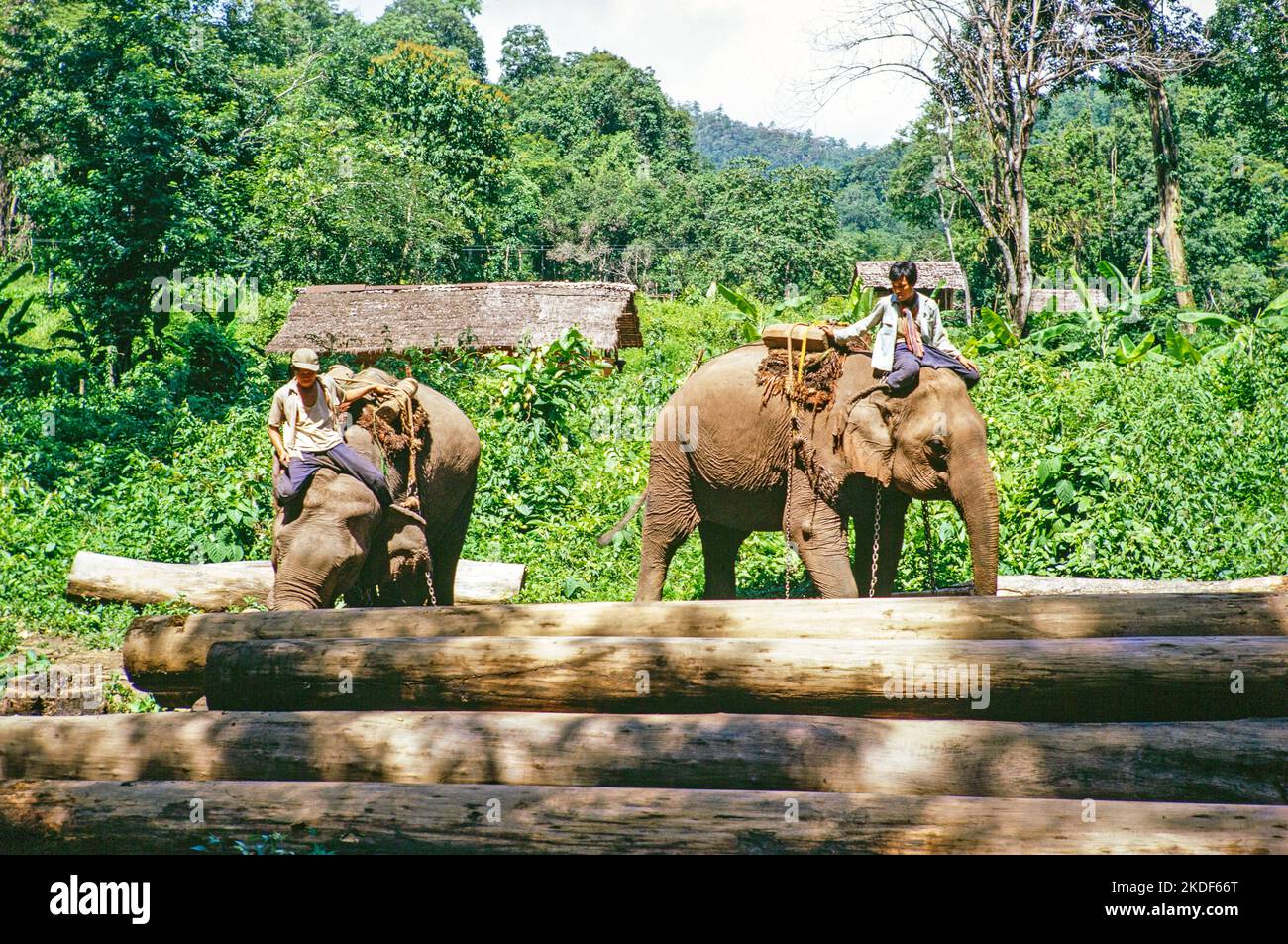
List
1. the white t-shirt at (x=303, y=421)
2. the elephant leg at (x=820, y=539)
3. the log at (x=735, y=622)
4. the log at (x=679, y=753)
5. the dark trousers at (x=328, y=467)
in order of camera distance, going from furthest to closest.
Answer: the elephant leg at (x=820, y=539)
the white t-shirt at (x=303, y=421)
the dark trousers at (x=328, y=467)
the log at (x=735, y=622)
the log at (x=679, y=753)

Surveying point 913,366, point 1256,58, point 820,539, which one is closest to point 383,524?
point 820,539

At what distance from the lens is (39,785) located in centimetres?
466

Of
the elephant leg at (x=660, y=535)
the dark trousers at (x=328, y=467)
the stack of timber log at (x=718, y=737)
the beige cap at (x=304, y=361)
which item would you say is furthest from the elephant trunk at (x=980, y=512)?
the beige cap at (x=304, y=361)

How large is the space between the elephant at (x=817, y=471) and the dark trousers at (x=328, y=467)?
2.07 meters

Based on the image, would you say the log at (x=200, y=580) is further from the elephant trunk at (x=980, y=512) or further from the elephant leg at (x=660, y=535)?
the elephant trunk at (x=980, y=512)

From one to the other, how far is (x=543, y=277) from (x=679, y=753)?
137 feet

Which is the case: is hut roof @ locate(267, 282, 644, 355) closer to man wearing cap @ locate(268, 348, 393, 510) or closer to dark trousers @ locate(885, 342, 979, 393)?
man wearing cap @ locate(268, 348, 393, 510)

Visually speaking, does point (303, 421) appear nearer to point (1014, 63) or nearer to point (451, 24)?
point (1014, 63)

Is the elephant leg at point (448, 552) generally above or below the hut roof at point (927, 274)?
below

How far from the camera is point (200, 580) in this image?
966 centimetres

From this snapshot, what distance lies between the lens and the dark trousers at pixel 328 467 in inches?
281

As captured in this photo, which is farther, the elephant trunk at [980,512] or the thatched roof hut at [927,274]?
the thatched roof hut at [927,274]

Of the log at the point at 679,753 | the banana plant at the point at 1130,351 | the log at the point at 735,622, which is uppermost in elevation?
the banana plant at the point at 1130,351
